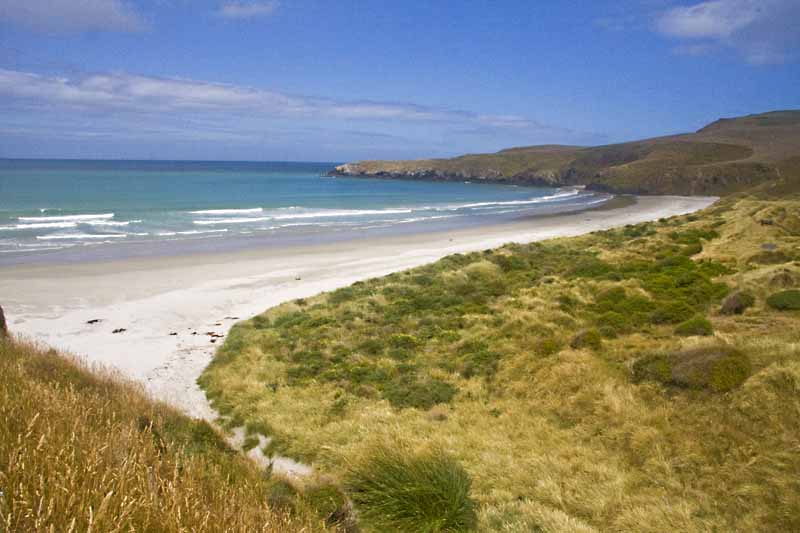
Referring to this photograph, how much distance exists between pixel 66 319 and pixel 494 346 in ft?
50.6

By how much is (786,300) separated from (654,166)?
368ft

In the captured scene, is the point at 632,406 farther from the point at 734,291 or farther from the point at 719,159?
the point at 719,159

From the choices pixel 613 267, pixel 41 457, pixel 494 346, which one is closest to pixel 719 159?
pixel 613 267

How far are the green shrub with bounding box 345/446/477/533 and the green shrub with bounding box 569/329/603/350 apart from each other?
210 inches

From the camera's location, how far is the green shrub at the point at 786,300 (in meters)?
11.8

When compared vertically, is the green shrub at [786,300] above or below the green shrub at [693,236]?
below

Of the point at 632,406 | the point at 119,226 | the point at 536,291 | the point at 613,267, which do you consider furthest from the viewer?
the point at 119,226

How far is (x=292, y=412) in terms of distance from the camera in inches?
432

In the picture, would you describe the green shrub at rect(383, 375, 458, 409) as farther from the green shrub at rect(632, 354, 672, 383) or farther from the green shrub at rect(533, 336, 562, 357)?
the green shrub at rect(632, 354, 672, 383)

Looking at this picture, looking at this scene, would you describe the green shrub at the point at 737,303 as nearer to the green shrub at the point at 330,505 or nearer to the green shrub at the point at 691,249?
the green shrub at the point at 691,249

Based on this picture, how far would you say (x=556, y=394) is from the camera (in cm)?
1011

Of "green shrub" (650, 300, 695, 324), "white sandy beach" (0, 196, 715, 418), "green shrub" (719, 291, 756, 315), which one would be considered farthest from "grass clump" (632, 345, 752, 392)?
"white sandy beach" (0, 196, 715, 418)

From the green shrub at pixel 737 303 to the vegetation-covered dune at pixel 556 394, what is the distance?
0.04 m

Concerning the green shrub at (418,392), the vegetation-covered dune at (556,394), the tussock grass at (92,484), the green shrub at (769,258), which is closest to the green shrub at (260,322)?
the vegetation-covered dune at (556,394)
